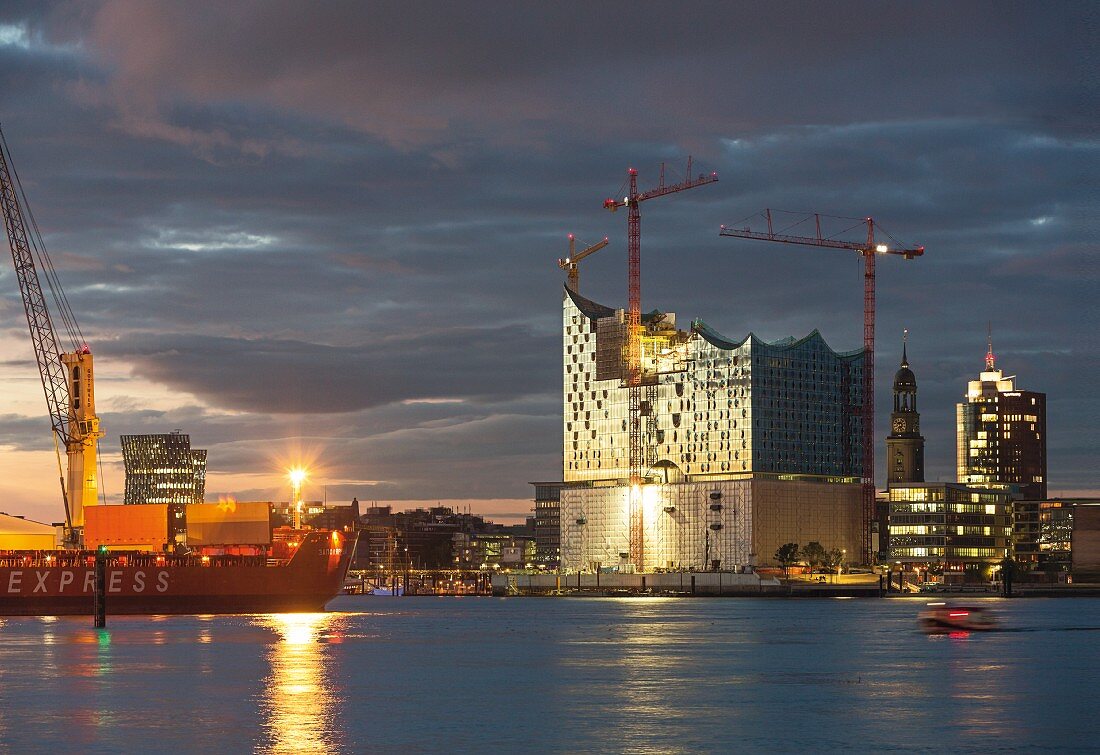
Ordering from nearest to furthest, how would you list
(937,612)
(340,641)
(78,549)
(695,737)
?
(695,737) < (340,641) < (937,612) < (78,549)

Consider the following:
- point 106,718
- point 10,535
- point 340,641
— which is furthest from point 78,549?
point 106,718

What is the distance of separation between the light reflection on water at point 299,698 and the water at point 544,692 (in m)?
0.16

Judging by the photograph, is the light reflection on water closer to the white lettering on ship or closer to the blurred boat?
the blurred boat

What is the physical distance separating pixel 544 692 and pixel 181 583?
10392cm

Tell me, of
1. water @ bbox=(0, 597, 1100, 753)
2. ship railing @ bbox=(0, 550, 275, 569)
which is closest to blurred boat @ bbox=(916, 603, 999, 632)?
water @ bbox=(0, 597, 1100, 753)

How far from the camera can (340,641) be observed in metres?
107

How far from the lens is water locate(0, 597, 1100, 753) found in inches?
1895

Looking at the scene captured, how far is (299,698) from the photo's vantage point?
60688 millimetres

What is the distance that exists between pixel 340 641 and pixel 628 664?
31.1m

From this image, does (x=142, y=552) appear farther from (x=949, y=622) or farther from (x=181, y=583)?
(x=949, y=622)

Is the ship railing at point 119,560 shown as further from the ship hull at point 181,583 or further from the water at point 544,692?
the water at point 544,692

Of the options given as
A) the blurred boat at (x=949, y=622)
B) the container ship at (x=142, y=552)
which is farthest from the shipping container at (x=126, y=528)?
the blurred boat at (x=949, y=622)

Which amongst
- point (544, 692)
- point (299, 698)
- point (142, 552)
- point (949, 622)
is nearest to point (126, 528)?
point (142, 552)

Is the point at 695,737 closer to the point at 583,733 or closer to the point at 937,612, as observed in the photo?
the point at 583,733
